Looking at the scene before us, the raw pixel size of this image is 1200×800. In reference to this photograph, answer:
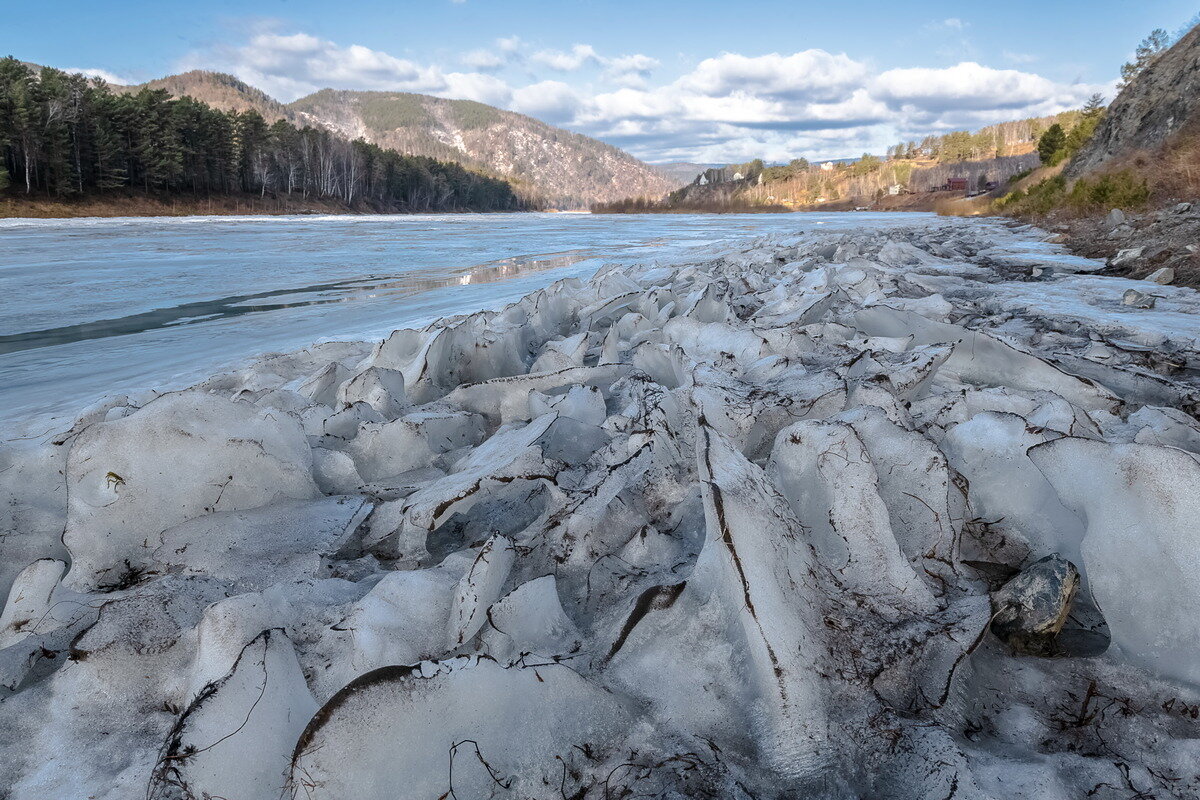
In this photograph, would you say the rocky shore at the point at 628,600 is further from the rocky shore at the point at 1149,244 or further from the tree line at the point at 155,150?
the tree line at the point at 155,150

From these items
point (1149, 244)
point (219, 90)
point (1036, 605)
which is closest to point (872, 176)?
point (1149, 244)

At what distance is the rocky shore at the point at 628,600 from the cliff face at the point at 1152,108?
49.3 ft

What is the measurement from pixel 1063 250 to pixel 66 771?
8016mm

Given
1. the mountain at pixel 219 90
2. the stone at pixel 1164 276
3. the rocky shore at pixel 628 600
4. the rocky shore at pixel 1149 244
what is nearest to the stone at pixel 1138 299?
the rocky shore at pixel 1149 244

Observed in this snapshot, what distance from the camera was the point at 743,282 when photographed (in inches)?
165

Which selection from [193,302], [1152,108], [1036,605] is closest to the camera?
[1036,605]

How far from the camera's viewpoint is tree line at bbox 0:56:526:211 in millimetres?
34125

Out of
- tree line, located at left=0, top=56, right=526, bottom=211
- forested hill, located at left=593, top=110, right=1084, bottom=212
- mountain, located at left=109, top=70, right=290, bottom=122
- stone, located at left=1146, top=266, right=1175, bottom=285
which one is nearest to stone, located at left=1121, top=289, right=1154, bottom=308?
stone, located at left=1146, top=266, right=1175, bottom=285

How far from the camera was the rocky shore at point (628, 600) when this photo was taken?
71 cm

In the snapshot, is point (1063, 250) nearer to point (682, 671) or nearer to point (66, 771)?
point (682, 671)

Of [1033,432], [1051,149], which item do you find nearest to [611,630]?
[1033,432]

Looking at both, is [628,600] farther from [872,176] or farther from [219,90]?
[219,90]

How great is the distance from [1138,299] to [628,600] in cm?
352

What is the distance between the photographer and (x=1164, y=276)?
154 inches
